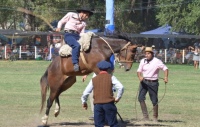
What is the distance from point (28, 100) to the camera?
20781mm

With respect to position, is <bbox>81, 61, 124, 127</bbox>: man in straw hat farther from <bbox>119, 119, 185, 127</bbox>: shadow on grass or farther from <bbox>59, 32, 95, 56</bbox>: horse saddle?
<bbox>119, 119, 185, 127</bbox>: shadow on grass

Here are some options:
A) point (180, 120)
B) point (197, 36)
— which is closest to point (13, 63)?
point (197, 36)

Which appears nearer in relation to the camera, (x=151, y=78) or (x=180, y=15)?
(x=151, y=78)

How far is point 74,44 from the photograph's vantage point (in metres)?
14.1

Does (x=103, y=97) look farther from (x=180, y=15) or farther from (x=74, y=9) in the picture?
(x=74, y=9)

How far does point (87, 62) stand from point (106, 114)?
3.36 metres

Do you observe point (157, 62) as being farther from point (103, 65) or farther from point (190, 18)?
point (190, 18)

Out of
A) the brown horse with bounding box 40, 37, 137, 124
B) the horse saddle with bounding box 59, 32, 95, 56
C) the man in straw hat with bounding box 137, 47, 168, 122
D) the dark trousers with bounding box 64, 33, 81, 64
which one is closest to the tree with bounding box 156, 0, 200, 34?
the man in straw hat with bounding box 137, 47, 168, 122

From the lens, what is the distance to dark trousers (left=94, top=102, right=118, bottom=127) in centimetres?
1086

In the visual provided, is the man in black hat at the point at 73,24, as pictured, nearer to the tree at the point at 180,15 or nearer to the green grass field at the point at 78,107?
the green grass field at the point at 78,107

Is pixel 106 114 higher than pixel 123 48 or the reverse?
the reverse

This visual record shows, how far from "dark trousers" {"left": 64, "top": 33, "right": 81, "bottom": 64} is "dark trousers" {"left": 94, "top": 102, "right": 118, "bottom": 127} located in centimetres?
321

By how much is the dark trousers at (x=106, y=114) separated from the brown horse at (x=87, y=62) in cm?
304

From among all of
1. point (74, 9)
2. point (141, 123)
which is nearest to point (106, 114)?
point (141, 123)
